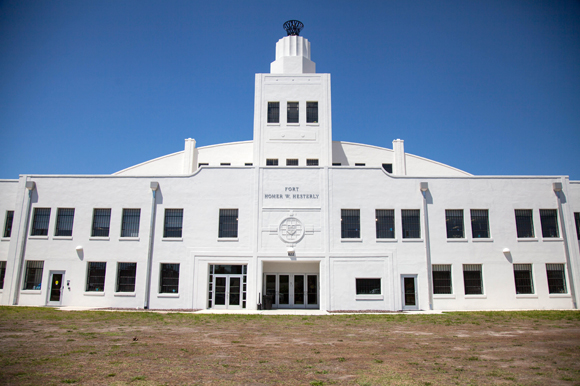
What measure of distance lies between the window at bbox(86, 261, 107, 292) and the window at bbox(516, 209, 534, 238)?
24806 mm

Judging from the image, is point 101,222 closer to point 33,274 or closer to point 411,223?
point 33,274

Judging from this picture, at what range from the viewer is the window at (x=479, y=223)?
24547mm

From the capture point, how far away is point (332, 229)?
24.3 m

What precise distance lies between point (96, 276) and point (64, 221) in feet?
13.3

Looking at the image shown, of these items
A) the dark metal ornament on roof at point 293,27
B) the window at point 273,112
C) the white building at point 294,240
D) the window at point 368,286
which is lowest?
the window at point 368,286

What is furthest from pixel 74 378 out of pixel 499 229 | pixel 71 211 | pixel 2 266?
pixel 499 229

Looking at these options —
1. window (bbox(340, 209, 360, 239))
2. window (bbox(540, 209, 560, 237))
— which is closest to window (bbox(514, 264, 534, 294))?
window (bbox(540, 209, 560, 237))

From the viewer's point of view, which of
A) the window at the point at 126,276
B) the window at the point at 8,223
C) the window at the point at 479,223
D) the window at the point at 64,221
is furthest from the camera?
the window at the point at 8,223

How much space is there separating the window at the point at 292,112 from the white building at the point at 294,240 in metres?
5.00

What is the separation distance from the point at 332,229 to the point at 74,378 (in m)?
17.5

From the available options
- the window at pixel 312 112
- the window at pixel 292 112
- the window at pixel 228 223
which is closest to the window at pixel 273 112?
the window at pixel 292 112

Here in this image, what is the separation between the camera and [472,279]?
24000 mm

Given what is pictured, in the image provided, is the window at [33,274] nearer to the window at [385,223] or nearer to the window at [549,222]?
the window at [385,223]

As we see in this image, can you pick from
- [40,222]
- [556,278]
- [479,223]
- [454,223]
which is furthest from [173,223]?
[556,278]
